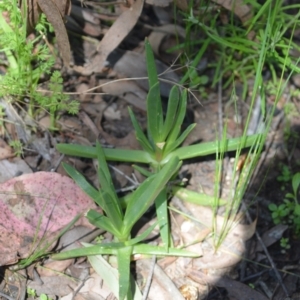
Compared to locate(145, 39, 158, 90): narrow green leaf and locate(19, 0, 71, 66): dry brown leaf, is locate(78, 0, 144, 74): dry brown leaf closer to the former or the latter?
locate(19, 0, 71, 66): dry brown leaf

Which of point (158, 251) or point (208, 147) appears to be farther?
point (208, 147)

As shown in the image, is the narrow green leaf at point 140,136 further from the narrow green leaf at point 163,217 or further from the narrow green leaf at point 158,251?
the narrow green leaf at point 158,251

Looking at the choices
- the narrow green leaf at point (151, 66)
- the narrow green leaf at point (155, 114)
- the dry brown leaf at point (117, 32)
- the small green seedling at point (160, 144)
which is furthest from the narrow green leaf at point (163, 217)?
the dry brown leaf at point (117, 32)

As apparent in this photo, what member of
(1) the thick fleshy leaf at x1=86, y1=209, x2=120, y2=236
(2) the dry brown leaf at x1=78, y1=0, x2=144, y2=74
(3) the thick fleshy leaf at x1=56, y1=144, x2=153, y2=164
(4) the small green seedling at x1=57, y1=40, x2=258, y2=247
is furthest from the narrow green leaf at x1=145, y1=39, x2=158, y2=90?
(1) the thick fleshy leaf at x1=86, y1=209, x2=120, y2=236

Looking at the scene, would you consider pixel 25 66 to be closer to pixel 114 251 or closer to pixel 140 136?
pixel 140 136

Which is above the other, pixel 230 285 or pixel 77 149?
pixel 77 149

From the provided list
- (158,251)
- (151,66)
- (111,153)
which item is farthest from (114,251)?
(151,66)

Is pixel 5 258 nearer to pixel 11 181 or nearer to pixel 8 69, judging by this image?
pixel 11 181
